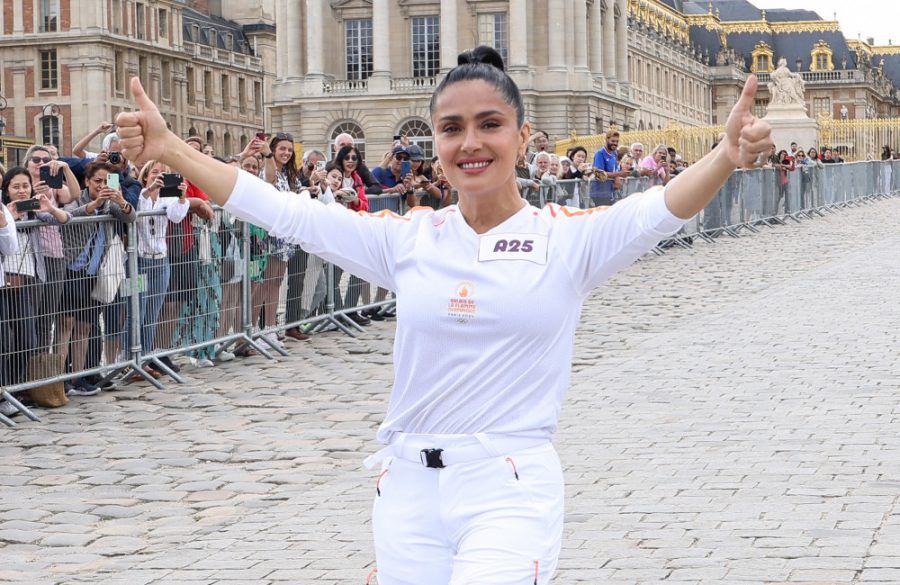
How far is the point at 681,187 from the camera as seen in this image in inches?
136

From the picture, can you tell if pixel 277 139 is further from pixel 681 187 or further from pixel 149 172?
pixel 681 187

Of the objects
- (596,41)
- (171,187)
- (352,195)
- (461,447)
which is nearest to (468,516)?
(461,447)

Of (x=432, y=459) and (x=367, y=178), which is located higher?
(x=367, y=178)

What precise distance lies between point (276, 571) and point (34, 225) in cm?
490

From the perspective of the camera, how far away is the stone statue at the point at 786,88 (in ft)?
→ 155

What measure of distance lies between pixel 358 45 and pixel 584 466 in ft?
262

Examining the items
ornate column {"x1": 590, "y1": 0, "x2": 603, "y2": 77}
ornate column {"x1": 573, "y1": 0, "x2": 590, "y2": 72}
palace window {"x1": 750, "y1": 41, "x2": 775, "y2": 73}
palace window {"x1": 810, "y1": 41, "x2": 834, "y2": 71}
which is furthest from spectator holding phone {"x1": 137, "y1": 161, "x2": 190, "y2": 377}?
palace window {"x1": 810, "y1": 41, "x2": 834, "y2": 71}

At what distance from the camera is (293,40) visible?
86562mm

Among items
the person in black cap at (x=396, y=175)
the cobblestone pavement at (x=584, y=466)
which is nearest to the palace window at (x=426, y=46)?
the person in black cap at (x=396, y=175)

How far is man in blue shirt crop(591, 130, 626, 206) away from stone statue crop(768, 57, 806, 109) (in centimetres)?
2350

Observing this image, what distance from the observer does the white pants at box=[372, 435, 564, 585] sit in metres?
3.36

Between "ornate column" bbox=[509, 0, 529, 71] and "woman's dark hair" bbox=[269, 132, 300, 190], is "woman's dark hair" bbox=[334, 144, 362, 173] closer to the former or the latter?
"woman's dark hair" bbox=[269, 132, 300, 190]

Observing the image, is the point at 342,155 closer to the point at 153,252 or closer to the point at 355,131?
the point at 153,252

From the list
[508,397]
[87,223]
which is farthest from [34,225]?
[508,397]
